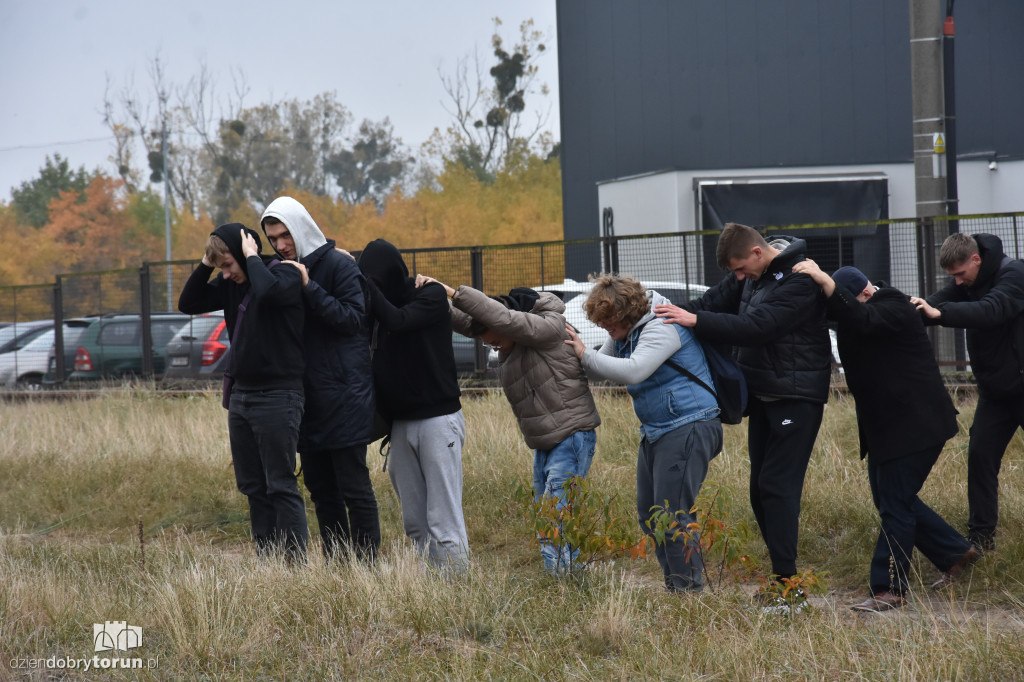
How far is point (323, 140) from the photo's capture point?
59.9 m

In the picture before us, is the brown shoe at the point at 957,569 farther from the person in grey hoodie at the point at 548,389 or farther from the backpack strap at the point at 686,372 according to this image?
the person in grey hoodie at the point at 548,389

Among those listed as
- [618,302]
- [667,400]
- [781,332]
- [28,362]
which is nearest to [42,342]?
[28,362]

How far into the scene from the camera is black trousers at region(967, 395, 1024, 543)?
5.64 meters

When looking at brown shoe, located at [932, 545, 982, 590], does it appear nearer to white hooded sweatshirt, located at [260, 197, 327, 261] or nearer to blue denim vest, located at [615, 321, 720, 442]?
blue denim vest, located at [615, 321, 720, 442]

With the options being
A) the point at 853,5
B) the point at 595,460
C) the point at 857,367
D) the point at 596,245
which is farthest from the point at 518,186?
the point at 857,367

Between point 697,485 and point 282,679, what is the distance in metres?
2.01

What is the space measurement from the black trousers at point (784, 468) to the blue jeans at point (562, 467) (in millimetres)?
878

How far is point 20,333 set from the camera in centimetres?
1731

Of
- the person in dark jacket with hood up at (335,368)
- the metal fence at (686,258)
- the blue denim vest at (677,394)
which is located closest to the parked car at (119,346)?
the metal fence at (686,258)

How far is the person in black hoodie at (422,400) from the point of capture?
201 inches

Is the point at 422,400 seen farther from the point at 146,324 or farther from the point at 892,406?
the point at 146,324

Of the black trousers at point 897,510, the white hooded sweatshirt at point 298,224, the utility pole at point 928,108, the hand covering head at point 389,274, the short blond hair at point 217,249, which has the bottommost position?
the black trousers at point 897,510

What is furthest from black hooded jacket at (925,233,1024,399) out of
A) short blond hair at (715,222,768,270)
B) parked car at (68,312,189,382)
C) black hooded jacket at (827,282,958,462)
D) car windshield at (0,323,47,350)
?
car windshield at (0,323,47,350)

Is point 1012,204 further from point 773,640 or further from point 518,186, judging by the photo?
point 518,186
